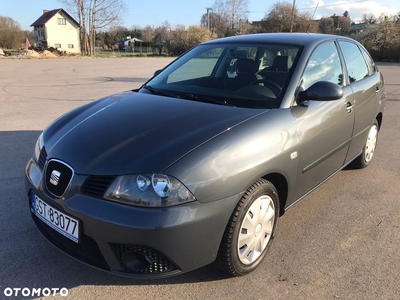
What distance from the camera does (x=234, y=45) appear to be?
3.61 metres

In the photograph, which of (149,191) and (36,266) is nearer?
(149,191)

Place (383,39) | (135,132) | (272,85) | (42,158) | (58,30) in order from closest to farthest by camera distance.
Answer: (135,132) < (42,158) < (272,85) < (383,39) < (58,30)

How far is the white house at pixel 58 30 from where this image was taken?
62.6 m

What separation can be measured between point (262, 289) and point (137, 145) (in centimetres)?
127

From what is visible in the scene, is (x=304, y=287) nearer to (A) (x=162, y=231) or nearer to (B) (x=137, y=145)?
(A) (x=162, y=231)

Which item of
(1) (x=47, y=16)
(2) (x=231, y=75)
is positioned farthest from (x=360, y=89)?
(1) (x=47, y=16)

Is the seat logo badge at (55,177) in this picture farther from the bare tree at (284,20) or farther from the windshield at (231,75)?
the bare tree at (284,20)

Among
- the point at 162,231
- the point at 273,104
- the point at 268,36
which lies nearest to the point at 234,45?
the point at 268,36

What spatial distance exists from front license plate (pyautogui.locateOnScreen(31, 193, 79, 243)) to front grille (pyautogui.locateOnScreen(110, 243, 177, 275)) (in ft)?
0.91

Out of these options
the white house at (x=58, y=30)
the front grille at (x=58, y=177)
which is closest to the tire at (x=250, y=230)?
the front grille at (x=58, y=177)

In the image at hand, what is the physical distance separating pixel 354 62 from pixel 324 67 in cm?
88

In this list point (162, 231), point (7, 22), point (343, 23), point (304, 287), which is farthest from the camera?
point (343, 23)

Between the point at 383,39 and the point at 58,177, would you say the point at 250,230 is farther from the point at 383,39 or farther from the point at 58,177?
the point at 383,39

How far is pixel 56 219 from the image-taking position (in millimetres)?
2262
